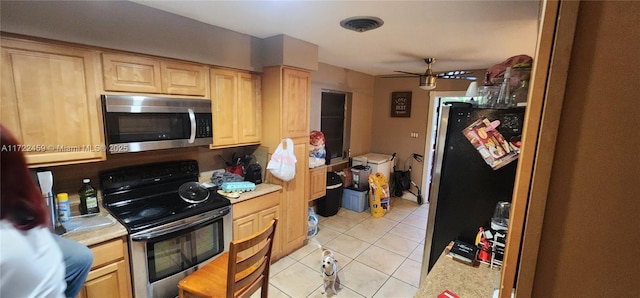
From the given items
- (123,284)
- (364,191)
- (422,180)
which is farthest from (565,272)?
(422,180)

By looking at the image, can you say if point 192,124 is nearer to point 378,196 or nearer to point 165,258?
point 165,258

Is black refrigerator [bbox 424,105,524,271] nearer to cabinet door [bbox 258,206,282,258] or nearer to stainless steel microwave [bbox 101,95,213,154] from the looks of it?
cabinet door [bbox 258,206,282,258]

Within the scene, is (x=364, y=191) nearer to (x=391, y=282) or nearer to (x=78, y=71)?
(x=391, y=282)

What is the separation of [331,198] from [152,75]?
2862mm

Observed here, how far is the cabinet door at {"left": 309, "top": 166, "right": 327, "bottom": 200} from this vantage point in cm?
356

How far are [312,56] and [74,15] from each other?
6.07ft

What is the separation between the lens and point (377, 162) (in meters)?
4.52

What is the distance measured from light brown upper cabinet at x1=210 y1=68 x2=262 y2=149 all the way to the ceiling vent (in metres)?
1.10

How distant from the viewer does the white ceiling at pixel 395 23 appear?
1.78 meters

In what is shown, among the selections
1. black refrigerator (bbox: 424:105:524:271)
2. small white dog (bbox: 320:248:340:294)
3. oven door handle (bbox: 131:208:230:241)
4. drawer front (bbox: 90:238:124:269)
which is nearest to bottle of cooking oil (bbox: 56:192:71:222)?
drawer front (bbox: 90:238:124:269)

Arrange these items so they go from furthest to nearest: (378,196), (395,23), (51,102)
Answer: (378,196) < (395,23) < (51,102)

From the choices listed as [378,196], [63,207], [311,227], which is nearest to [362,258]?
[311,227]

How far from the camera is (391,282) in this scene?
2.64m

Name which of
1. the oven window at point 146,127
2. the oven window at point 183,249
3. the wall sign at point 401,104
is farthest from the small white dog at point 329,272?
the wall sign at point 401,104
